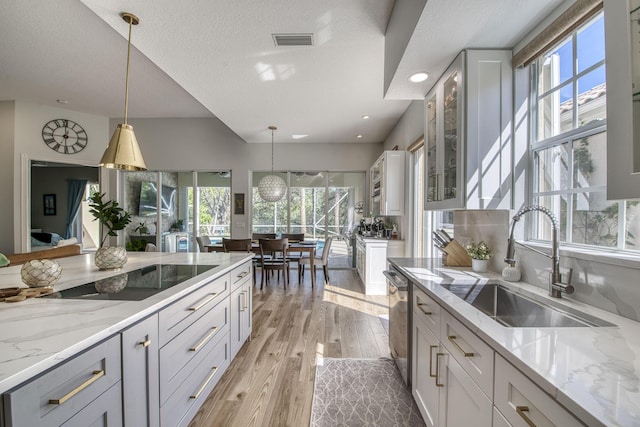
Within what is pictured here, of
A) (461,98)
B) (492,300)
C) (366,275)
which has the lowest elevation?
(366,275)

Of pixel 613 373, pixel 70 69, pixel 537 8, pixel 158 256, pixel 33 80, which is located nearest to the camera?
pixel 613 373

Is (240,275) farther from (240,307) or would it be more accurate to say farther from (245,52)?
(245,52)

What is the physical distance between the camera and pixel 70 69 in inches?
144

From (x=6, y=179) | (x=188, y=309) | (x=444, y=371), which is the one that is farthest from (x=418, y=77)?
(x=6, y=179)

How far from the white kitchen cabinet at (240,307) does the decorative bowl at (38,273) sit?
108cm

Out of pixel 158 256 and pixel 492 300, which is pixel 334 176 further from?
pixel 492 300

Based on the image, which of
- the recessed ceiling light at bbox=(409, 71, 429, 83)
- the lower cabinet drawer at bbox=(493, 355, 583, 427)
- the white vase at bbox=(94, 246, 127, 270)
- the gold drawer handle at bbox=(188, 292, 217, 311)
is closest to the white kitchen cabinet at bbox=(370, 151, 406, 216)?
the recessed ceiling light at bbox=(409, 71, 429, 83)

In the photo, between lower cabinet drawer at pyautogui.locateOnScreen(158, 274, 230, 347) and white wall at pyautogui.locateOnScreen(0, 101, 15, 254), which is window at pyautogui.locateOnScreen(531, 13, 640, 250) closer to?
lower cabinet drawer at pyautogui.locateOnScreen(158, 274, 230, 347)

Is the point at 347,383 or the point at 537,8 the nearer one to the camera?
the point at 537,8

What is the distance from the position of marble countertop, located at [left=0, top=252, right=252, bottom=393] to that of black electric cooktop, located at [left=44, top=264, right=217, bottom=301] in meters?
0.06

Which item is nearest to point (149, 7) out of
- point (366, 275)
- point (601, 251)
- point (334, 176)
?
point (601, 251)

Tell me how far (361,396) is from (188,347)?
1.22 m

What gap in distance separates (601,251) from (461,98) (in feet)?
3.63

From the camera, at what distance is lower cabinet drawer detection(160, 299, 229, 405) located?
1318 mm
